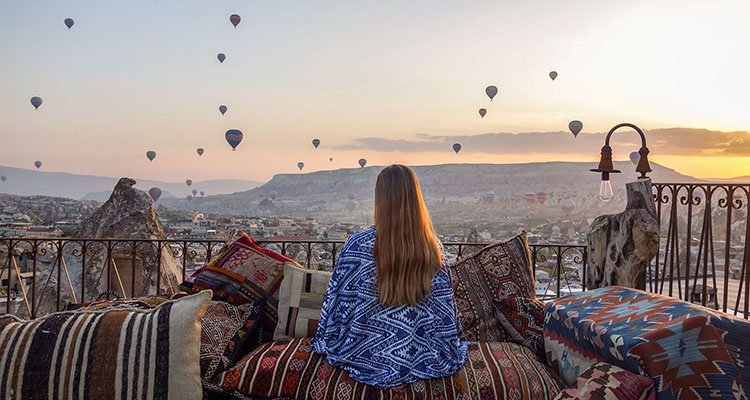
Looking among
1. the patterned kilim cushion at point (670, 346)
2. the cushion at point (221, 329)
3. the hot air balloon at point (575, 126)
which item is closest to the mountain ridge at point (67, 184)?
the hot air balloon at point (575, 126)

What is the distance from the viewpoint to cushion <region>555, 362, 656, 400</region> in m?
2.03

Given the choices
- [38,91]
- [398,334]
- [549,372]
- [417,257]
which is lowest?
[549,372]

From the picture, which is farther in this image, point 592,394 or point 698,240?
point 698,240

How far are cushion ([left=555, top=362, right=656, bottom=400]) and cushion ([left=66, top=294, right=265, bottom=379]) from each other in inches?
61.0

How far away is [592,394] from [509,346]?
88 cm

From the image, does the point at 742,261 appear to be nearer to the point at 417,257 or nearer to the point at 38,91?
the point at 417,257

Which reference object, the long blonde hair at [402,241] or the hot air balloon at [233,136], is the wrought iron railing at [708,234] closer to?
the long blonde hair at [402,241]

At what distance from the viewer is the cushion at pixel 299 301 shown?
9.92ft

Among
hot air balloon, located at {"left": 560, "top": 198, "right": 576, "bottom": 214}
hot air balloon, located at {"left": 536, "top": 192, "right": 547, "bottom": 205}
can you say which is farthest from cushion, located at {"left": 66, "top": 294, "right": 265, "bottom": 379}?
hot air balloon, located at {"left": 536, "top": 192, "right": 547, "bottom": 205}

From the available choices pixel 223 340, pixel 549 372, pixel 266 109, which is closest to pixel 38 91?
pixel 266 109

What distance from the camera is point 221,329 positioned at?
277 cm

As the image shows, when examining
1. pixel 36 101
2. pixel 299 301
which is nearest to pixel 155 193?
pixel 36 101

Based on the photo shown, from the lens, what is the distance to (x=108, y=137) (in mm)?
14883

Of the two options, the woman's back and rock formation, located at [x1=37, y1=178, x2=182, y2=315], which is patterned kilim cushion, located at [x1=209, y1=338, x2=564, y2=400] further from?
rock formation, located at [x1=37, y1=178, x2=182, y2=315]
